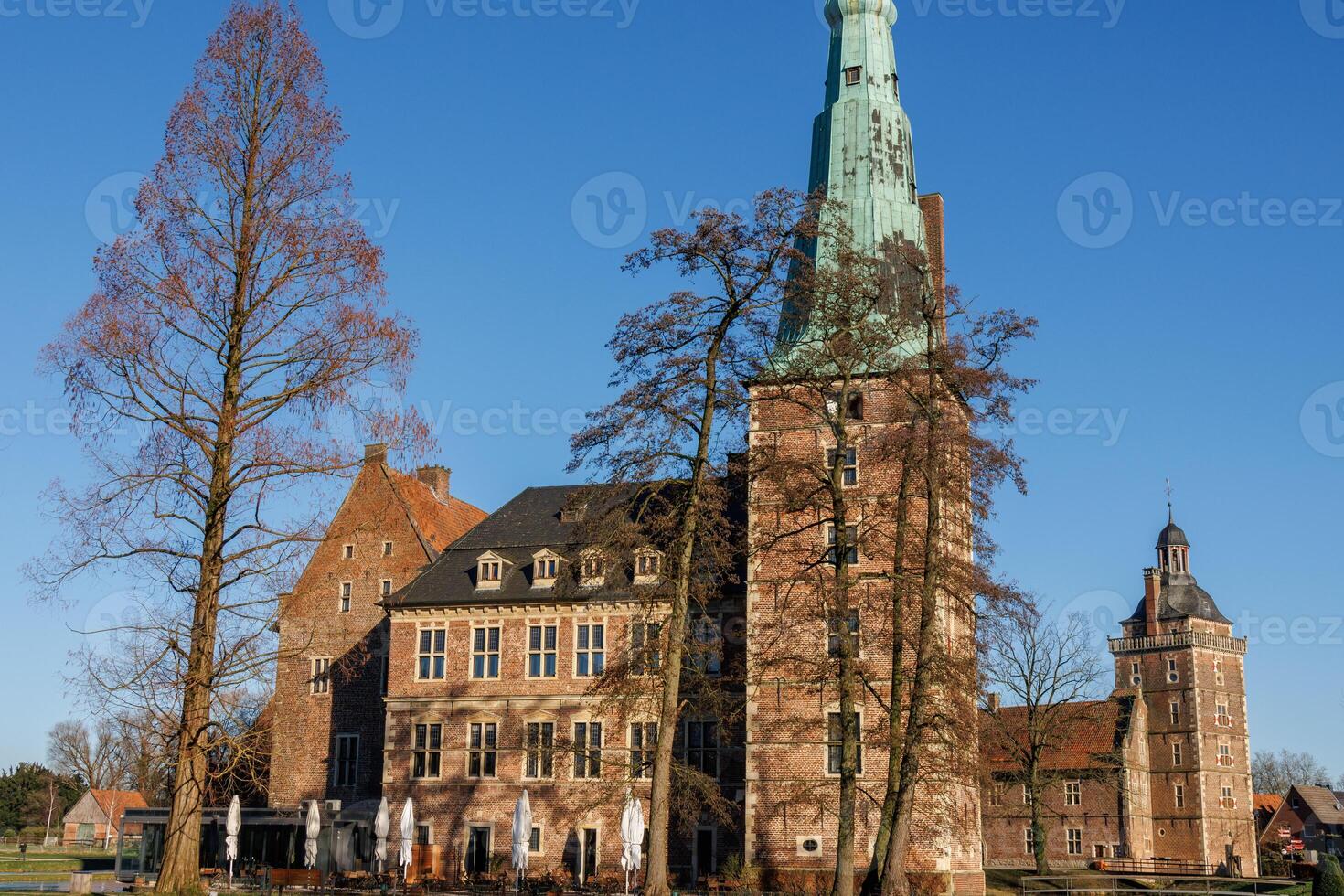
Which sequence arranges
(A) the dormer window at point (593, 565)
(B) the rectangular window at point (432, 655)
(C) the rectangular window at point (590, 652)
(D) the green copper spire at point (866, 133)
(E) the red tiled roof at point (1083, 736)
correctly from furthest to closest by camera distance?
(E) the red tiled roof at point (1083, 736) → (B) the rectangular window at point (432, 655) → (C) the rectangular window at point (590, 652) → (D) the green copper spire at point (866, 133) → (A) the dormer window at point (593, 565)

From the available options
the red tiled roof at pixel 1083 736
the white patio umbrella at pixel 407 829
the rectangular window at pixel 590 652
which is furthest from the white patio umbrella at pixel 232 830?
the red tiled roof at pixel 1083 736

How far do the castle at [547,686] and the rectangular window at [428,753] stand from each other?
0.06 m

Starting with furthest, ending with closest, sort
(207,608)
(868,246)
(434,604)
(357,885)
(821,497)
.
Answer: (434,604) < (868,246) < (357,885) < (821,497) < (207,608)

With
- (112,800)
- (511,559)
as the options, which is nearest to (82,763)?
(112,800)

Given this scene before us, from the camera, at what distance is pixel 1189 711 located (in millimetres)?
86500

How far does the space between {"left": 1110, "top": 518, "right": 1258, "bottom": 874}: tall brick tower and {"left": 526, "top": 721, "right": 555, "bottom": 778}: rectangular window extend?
46814 mm

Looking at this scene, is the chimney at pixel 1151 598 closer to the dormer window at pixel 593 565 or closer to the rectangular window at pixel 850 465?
the rectangular window at pixel 850 465

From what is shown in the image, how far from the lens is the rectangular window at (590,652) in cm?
4697

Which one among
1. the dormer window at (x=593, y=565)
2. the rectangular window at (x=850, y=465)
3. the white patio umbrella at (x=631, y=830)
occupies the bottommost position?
the white patio umbrella at (x=631, y=830)

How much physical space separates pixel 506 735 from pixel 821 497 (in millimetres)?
21000

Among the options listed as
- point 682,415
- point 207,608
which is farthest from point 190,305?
point 682,415

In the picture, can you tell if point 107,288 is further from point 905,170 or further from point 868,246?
point 905,170

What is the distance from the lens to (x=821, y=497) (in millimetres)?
30406

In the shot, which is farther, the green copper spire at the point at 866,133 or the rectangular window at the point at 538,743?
the rectangular window at the point at 538,743
